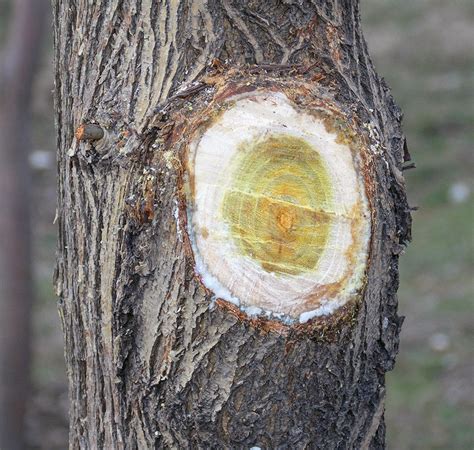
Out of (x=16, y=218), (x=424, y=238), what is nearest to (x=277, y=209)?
(x=16, y=218)

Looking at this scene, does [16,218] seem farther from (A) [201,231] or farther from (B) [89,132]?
(A) [201,231]

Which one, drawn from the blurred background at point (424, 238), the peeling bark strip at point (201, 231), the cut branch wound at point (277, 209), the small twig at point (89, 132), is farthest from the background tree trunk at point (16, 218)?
the cut branch wound at point (277, 209)

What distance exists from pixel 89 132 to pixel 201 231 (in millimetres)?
323

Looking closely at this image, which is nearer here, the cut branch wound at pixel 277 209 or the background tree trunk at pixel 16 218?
the cut branch wound at pixel 277 209

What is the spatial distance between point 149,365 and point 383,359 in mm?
528

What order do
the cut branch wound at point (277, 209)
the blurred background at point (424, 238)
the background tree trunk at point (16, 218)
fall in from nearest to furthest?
the cut branch wound at point (277, 209) → the background tree trunk at point (16, 218) → the blurred background at point (424, 238)

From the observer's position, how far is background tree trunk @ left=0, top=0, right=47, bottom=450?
4.25 m

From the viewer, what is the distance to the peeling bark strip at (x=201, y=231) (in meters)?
1.62

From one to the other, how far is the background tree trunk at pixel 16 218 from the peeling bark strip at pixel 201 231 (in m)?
2.55

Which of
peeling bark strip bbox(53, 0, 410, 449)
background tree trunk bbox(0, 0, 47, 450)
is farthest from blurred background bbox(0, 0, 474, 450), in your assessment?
peeling bark strip bbox(53, 0, 410, 449)

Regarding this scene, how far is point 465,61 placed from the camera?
11062 millimetres

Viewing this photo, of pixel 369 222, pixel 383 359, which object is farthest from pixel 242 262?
pixel 383 359

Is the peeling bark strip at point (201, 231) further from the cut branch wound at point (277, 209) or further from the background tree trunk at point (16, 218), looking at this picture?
the background tree trunk at point (16, 218)

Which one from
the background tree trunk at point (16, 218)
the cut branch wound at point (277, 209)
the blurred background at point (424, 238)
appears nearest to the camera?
the cut branch wound at point (277, 209)
